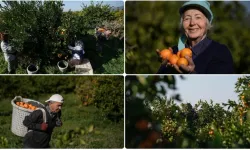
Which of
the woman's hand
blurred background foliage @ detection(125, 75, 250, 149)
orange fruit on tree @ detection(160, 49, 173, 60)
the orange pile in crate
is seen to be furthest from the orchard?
the woman's hand

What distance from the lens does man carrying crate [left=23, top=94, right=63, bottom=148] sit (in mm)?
2408

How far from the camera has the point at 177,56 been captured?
218cm

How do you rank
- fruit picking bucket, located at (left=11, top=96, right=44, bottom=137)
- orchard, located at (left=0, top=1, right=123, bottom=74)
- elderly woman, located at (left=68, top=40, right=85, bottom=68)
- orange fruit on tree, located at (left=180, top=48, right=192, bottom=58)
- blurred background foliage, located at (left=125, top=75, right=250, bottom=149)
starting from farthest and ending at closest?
elderly woman, located at (left=68, top=40, right=85, bottom=68) < orchard, located at (left=0, top=1, right=123, bottom=74) < fruit picking bucket, located at (left=11, top=96, right=44, bottom=137) < orange fruit on tree, located at (left=180, top=48, right=192, bottom=58) < blurred background foliage, located at (left=125, top=75, right=250, bottom=149)

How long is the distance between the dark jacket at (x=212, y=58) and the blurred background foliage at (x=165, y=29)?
0.26 metres

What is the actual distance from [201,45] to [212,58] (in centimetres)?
10

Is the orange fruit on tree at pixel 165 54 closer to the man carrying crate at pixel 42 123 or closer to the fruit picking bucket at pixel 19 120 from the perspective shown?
the man carrying crate at pixel 42 123

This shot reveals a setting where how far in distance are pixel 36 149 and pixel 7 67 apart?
91cm

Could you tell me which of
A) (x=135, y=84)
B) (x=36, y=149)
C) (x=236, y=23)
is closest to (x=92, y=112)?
(x=36, y=149)

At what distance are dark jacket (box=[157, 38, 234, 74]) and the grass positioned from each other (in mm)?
730

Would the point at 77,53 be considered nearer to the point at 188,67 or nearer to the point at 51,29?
the point at 51,29

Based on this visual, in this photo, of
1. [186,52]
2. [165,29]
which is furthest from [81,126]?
[186,52]

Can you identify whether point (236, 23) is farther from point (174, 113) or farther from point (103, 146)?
point (103, 146)

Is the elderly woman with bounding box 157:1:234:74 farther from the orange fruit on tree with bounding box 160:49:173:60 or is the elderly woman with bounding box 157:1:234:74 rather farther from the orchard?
the orchard

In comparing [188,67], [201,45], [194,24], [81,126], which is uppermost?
[194,24]
